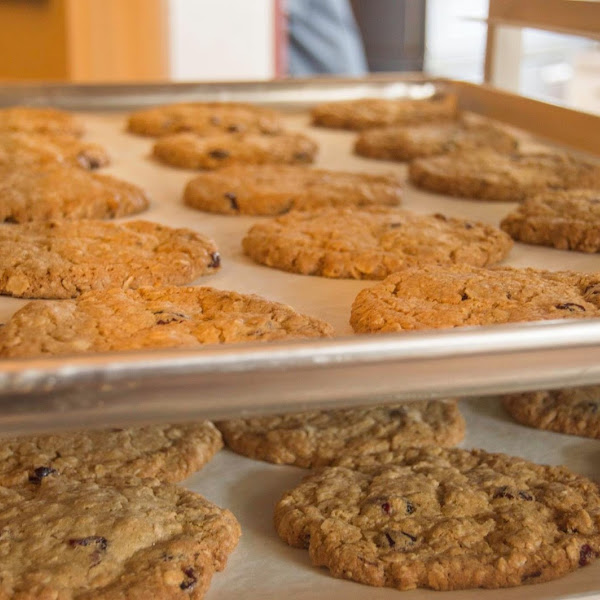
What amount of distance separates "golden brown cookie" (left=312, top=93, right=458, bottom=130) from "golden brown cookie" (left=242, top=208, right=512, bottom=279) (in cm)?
96

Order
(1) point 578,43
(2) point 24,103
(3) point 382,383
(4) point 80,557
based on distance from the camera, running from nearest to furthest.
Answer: (3) point 382,383 < (4) point 80,557 < (2) point 24,103 < (1) point 578,43

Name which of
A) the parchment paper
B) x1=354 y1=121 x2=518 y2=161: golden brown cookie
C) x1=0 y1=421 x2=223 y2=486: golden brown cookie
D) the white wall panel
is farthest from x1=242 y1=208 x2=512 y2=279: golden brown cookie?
the white wall panel

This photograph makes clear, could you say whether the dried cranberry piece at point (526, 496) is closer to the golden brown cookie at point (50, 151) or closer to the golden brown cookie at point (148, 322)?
the golden brown cookie at point (148, 322)

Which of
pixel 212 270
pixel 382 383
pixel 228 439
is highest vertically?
pixel 382 383

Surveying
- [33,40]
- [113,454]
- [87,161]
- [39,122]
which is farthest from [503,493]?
[33,40]

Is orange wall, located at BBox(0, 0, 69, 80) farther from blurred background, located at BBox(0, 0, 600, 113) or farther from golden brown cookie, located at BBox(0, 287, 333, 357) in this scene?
golden brown cookie, located at BBox(0, 287, 333, 357)

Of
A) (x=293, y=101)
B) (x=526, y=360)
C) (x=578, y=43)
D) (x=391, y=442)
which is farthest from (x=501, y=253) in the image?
(x=578, y=43)

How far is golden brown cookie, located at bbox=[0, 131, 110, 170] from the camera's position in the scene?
84.7 inches

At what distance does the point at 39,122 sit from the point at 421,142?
1042 mm

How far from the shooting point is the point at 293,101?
3.01 meters

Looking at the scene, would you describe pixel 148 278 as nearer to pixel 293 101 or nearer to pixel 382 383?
pixel 382 383

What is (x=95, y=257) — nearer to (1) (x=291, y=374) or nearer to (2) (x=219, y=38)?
(1) (x=291, y=374)

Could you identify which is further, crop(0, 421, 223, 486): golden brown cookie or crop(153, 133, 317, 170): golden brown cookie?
crop(153, 133, 317, 170): golden brown cookie

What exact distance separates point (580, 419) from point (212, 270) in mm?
663
